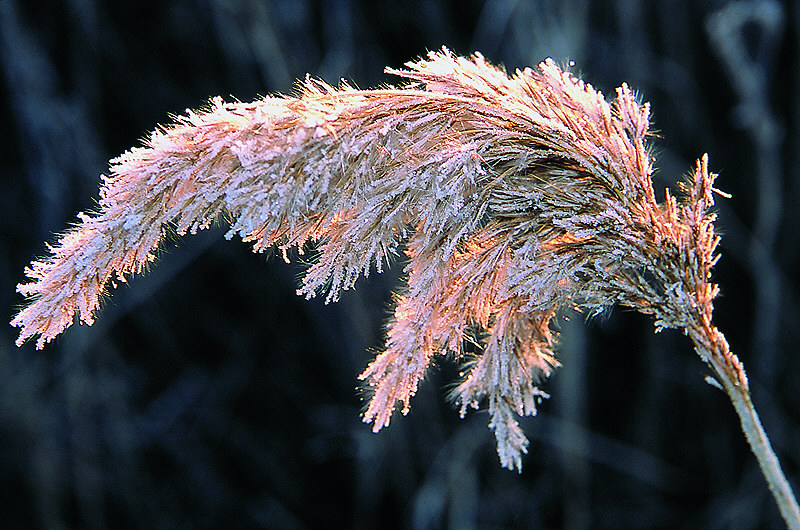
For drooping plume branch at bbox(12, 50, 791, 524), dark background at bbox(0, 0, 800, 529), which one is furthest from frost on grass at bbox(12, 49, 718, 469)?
dark background at bbox(0, 0, 800, 529)

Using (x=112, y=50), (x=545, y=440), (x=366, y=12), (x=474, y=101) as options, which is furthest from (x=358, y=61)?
(x=474, y=101)

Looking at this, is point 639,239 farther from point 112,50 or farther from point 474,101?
point 112,50

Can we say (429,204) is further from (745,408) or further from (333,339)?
(333,339)

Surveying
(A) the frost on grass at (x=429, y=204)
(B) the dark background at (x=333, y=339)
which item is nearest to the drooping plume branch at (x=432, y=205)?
(A) the frost on grass at (x=429, y=204)

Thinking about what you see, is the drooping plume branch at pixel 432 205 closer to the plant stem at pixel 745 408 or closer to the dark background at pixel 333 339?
the plant stem at pixel 745 408

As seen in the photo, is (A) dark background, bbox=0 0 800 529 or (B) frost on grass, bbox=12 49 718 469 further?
(A) dark background, bbox=0 0 800 529

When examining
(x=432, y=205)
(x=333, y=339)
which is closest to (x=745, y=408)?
(x=432, y=205)

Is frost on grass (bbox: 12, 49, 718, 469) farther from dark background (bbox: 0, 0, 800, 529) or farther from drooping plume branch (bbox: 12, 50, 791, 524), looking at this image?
dark background (bbox: 0, 0, 800, 529)
